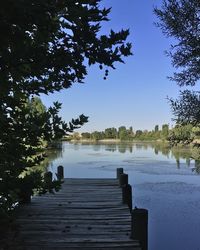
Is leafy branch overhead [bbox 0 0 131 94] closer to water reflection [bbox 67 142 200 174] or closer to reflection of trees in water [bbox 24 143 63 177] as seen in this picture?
reflection of trees in water [bbox 24 143 63 177]

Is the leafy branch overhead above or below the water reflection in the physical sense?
above

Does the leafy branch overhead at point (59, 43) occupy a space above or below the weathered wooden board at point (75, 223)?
above

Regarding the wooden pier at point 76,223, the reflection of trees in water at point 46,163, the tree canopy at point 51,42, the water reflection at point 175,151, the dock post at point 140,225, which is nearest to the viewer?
the tree canopy at point 51,42

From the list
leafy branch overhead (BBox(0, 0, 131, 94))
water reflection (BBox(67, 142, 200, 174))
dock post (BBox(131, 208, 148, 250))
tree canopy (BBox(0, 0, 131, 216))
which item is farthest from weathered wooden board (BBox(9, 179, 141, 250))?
leafy branch overhead (BBox(0, 0, 131, 94))

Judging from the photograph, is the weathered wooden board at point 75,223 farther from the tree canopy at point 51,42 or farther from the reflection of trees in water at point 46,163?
the tree canopy at point 51,42

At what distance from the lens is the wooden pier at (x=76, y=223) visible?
22.4 feet

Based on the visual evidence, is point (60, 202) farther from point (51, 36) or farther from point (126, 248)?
point (51, 36)

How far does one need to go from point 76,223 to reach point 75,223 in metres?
0.02

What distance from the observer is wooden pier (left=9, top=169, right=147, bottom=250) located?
22.4 ft

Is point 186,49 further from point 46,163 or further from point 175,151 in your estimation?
point 175,151

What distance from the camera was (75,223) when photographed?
27.5 feet

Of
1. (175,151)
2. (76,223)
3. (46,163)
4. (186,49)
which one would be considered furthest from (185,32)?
(175,151)

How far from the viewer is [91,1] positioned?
3.10 m

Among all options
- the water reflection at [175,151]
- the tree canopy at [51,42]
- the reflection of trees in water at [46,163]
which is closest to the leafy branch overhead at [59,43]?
the tree canopy at [51,42]
